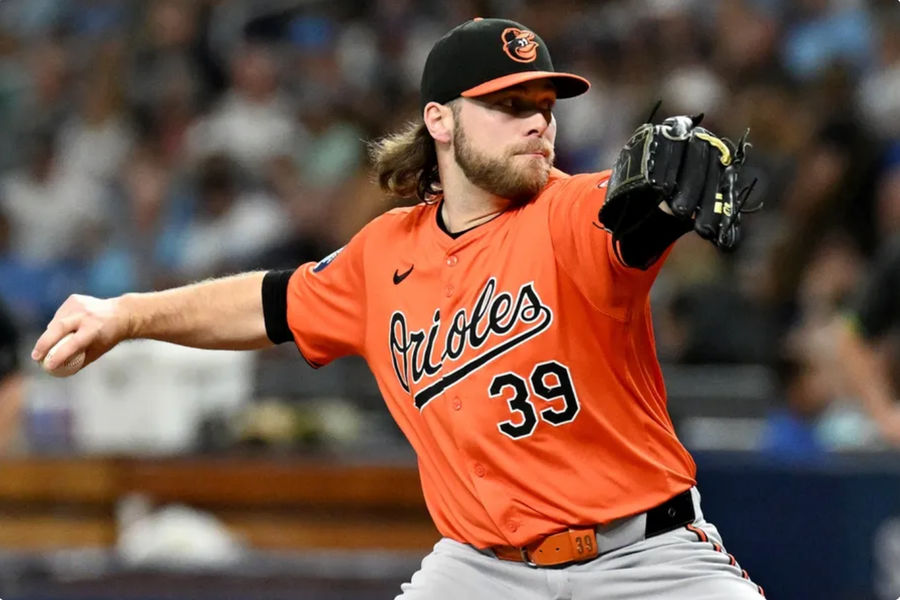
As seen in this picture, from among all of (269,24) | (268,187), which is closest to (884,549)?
(268,187)

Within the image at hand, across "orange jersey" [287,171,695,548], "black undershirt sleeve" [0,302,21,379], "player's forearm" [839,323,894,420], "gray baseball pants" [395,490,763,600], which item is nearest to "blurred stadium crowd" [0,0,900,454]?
"player's forearm" [839,323,894,420]

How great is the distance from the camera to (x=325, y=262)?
427 centimetres

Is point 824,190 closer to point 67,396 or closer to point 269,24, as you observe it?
point 67,396

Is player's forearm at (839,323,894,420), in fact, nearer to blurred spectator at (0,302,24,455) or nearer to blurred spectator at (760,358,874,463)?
blurred spectator at (760,358,874,463)

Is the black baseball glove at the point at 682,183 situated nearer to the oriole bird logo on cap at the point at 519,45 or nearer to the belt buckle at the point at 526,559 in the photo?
the oriole bird logo on cap at the point at 519,45

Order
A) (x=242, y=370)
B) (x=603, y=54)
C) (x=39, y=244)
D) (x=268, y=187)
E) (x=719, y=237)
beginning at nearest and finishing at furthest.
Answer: (x=719, y=237) < (x=242, y=370) < (x=603, y=54) < (x=268, y=187) < (x=39, y=244)

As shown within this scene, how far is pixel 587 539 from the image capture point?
11.7 ft

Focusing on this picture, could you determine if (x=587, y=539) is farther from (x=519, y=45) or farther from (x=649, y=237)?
(x=519, y=45)

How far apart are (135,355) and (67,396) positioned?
0.78 meters

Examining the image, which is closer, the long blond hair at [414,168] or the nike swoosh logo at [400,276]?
the nike swoosh logo at [400,276]

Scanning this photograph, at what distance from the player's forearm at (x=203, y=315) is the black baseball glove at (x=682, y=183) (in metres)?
1.32

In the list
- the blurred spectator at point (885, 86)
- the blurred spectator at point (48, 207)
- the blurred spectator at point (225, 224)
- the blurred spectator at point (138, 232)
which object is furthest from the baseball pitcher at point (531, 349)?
the blurred spectator at point (48, 207)

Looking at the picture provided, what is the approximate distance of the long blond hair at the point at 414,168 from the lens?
4.21m

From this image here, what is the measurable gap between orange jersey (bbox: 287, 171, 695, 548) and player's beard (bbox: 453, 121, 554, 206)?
4 cm
